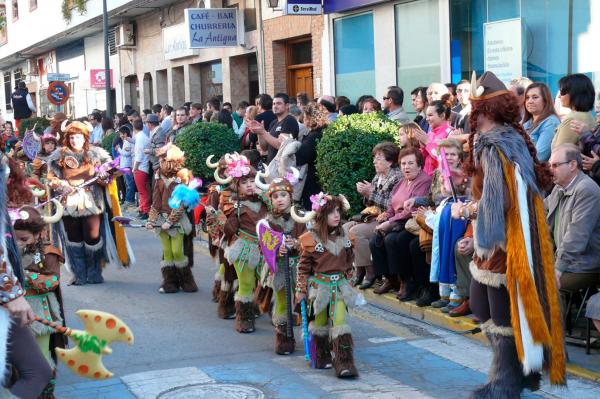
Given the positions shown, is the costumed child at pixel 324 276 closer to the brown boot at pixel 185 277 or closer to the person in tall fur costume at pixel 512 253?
the person in tall fur costume at pixel 512 253

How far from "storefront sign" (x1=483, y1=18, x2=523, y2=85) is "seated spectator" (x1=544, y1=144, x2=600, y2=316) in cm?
636

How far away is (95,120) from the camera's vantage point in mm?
22812

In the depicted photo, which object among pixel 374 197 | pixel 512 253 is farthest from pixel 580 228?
pixel 374 197

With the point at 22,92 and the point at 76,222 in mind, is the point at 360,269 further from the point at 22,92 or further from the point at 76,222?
the point at 22,92

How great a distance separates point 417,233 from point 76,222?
4615 millimetres

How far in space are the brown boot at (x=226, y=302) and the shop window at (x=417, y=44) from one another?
7.42 m

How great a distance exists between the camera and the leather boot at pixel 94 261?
11.2 meters

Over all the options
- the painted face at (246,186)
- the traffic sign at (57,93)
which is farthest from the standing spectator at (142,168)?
the painted face at (246,186)

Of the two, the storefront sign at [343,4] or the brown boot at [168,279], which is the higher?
the storefront sign at [343,4]

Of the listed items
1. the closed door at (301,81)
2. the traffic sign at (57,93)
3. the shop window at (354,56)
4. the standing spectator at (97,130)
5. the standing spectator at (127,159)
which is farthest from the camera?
the standing spectator at (97,130)

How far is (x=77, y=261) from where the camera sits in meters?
11.2

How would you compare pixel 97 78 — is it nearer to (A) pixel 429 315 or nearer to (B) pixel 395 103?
(B) pixel 395 103

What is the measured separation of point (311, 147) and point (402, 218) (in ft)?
7.88

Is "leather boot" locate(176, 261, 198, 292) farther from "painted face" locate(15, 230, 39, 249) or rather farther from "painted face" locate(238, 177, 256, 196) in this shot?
"painted face" locate(15, 230, 39, 249)
